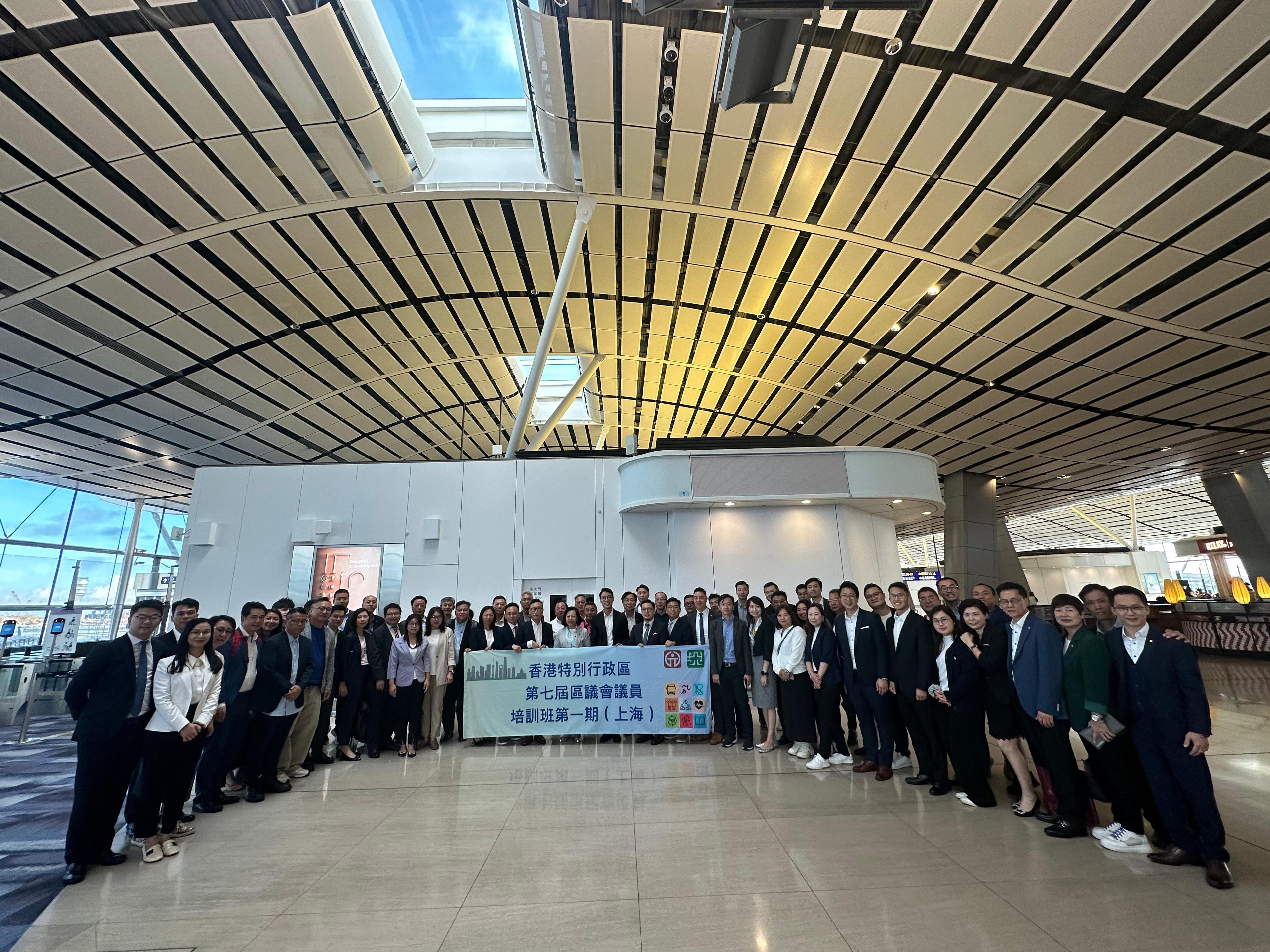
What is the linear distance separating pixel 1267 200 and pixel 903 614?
8830 millimetres

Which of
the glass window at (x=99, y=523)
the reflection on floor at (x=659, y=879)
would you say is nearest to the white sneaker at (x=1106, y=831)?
the reflection on floor at (x=659, y=879)

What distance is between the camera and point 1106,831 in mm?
3500

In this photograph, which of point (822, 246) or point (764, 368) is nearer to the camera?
point (822, 246)

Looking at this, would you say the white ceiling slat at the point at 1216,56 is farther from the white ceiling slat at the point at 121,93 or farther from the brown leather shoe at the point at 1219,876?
the white ceiling slat at the point at 121,93

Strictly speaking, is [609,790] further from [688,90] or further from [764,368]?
[764,368]

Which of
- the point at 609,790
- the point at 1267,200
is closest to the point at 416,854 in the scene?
the point at 609,790

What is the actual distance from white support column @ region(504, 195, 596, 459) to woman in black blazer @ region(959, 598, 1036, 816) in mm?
9048

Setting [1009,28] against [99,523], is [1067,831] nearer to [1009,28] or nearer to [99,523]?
[1009,28]

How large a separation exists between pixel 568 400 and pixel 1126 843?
16366mm

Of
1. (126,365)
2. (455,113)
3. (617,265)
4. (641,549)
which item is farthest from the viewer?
(126,365)

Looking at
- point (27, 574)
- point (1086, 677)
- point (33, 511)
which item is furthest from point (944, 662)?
point (33, 511)

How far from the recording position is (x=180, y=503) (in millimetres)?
26688

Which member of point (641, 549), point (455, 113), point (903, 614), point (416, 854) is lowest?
point (416, 854)

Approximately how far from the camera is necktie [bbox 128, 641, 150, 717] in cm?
357
